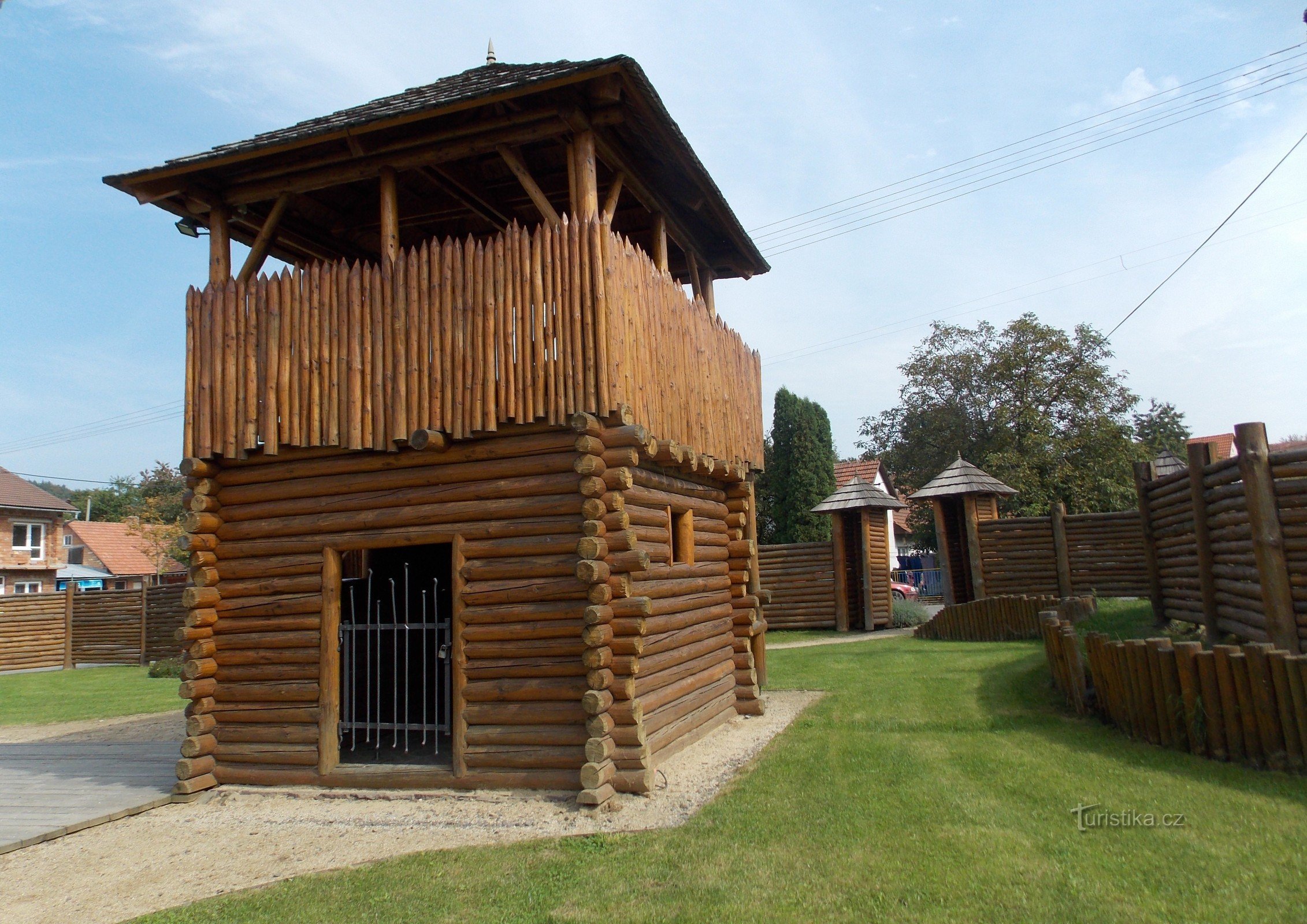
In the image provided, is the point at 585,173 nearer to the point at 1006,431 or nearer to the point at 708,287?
the point at 708,287

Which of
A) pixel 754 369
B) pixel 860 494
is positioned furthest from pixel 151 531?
pixel 754 369

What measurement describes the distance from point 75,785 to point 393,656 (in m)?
3.40

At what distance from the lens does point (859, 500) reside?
21438mm

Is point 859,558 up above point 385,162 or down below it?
below

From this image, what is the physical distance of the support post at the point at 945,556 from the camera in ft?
68.5

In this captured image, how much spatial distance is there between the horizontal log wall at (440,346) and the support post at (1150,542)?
9.23 metres

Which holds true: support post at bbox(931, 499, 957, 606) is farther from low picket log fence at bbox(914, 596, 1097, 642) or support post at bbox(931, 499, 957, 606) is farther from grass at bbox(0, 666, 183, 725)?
grass at bbox(0, 666, 183, 725)

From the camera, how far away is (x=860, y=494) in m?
21.7

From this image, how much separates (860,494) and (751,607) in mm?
10727

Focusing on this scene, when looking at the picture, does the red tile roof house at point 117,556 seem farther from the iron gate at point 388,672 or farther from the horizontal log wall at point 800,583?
the iron gate at point 388,672

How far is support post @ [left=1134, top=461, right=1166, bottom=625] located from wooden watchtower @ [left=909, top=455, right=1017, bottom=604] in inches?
212

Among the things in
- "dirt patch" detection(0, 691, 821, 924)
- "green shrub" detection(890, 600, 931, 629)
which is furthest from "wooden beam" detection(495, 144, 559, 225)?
"green shrub" detection(890, 600, 931, 629)

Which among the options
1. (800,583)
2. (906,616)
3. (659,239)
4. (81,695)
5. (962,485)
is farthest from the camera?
(800,583)

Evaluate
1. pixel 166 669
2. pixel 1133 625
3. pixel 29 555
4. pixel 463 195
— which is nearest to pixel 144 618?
pixel 166 669
